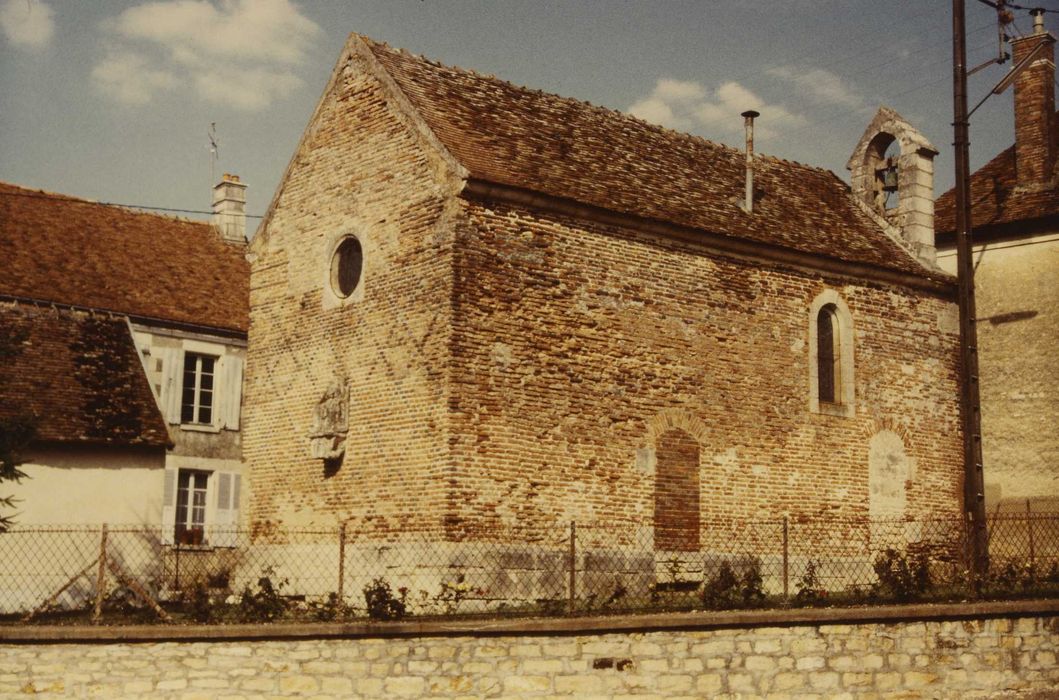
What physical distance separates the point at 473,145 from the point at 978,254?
37.5 ft

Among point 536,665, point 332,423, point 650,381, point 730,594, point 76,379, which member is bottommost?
point 536,665

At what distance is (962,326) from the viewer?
840 inches

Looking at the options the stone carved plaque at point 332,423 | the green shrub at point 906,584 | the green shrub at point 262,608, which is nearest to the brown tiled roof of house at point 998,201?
the green shrub at point 906,584

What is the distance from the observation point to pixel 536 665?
1251 centimetres

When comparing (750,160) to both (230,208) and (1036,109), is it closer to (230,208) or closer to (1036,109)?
(1036,109)

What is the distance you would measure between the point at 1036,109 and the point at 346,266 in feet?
46.6

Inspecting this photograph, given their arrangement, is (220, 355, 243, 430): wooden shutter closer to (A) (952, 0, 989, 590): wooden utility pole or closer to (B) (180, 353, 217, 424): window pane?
(B) (180, 353, 217, 424): window pane

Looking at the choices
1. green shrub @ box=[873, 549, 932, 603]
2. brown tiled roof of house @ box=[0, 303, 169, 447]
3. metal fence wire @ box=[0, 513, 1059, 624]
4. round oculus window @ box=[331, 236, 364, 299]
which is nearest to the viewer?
metal fence wire @ box=[0, 513, 1059, 624]

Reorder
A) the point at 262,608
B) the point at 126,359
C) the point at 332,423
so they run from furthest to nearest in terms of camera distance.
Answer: the point at 126,359 < the point at 332,423 < the point at 262,608

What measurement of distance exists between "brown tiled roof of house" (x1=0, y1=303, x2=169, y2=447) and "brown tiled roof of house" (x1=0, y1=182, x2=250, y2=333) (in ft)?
3.03

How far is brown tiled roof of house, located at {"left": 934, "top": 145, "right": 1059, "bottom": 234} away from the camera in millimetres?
23609

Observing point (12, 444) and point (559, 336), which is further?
point (559, 336)

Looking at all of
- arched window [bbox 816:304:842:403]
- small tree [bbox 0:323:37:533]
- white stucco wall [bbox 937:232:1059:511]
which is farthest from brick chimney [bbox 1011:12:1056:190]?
small tree [bbox 0:323:37:533]

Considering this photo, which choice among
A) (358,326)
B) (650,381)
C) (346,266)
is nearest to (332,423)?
(358,326)
